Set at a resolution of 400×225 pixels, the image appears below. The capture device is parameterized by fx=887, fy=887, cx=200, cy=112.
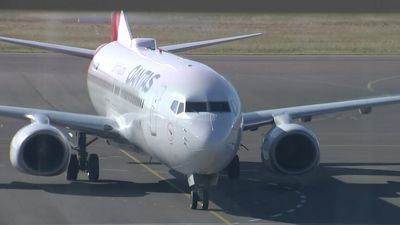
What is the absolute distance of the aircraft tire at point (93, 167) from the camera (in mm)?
21625

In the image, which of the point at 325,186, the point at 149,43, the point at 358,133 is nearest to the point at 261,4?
the point at 325,186

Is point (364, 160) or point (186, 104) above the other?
point (186, 104)

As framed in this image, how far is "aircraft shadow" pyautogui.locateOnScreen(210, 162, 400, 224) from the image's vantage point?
17.8 m

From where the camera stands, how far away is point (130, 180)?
22047mm

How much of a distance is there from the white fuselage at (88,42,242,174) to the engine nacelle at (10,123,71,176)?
1844 mm

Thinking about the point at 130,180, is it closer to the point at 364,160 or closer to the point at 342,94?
the point at 364,160

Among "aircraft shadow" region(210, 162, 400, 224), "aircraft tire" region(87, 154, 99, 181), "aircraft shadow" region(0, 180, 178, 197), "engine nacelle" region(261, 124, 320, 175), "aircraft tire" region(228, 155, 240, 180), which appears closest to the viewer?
"aircraft shadow" region(210, 162, 400, 224)

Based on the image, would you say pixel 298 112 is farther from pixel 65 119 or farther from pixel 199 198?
pixel 65 119

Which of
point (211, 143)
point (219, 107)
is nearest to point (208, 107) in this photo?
point (219, 107)

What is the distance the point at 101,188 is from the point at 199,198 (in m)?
3.67

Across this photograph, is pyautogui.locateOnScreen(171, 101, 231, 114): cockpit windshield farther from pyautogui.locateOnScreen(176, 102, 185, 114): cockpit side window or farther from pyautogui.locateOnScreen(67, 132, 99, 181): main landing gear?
pyautogui.locateOnScreen(67, 132, 99, 181): main landing gear

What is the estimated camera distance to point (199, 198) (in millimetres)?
18062

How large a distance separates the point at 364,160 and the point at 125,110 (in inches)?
307

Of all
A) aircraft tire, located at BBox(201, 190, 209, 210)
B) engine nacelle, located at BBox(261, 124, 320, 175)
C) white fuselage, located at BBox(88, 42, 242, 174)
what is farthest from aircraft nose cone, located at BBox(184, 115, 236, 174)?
engine nacelle, located at BBox(261, 124, 320, 175)
